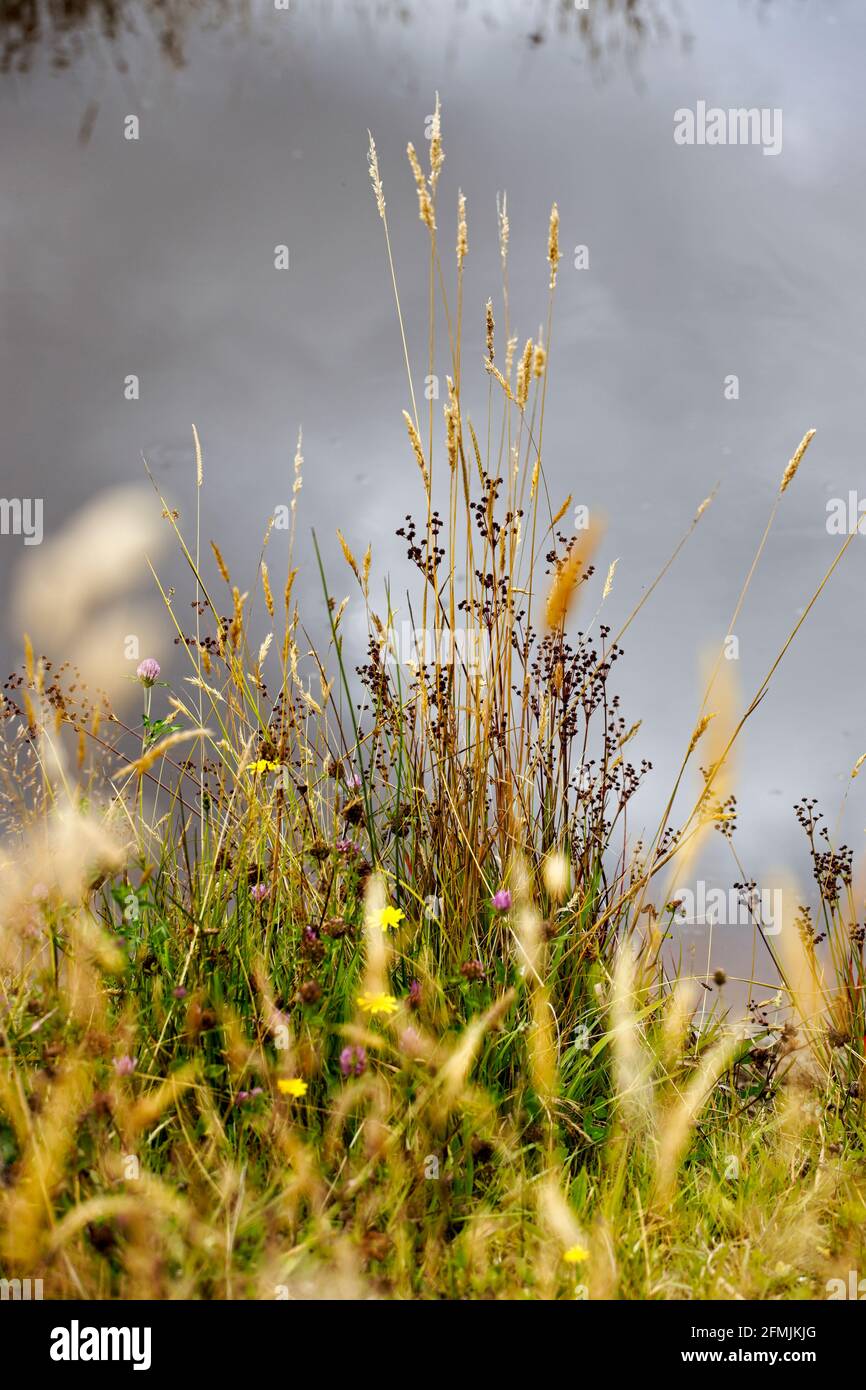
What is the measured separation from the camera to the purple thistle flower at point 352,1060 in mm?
1722

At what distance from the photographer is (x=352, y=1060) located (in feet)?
5.67

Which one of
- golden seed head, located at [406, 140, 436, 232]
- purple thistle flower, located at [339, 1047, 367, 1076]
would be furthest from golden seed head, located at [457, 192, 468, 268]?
purple thistle flower, located at [339, 1047, 367, 1076]

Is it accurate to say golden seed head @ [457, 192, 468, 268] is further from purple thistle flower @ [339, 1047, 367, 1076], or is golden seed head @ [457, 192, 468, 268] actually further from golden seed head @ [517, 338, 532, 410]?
purple thistle flower @ [339, 1047, 367, 1076]

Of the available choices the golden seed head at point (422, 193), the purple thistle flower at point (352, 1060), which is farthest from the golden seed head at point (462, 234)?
the purple thistle flower at point (352, 1060)

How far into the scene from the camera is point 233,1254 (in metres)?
1.47

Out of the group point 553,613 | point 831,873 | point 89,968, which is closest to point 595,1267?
point 89,968

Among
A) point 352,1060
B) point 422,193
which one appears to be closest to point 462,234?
point 422,193

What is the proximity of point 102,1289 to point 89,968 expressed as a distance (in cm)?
70

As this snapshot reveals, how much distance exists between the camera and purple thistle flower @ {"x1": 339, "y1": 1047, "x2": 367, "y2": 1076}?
67.8 inches

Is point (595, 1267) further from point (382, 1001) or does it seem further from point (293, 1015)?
point (293, 1015)

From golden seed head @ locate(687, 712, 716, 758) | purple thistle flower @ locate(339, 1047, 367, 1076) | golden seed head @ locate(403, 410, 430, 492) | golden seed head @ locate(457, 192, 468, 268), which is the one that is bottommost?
purple thistle flower @ locate(339, 1047, 367, 1076)

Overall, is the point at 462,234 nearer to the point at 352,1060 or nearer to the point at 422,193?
the point at 422,193

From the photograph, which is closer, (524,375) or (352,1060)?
(352,1060)
